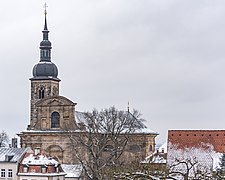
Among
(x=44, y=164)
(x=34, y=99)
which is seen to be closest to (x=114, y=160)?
(x=44, y=164)

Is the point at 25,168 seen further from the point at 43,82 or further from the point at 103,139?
the point at 43,82

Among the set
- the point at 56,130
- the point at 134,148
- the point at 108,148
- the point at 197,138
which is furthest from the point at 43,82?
the point at 197,138

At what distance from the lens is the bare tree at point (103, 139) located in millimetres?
47531

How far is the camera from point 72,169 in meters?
60.6

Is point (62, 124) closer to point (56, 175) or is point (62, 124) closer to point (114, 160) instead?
point (56, 175)

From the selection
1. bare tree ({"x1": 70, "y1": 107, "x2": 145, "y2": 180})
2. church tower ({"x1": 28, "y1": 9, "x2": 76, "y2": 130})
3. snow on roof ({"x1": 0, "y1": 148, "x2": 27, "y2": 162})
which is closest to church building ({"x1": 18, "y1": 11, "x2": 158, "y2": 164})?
church tower ({"x1": 28, "y1": 9, "x2": 76, "y2": 130})

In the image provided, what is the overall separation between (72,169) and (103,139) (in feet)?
40.5

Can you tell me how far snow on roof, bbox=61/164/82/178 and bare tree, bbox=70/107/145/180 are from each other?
1.40 meters

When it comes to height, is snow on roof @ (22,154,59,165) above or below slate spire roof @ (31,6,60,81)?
below

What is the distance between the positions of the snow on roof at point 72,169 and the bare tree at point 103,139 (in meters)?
1.40

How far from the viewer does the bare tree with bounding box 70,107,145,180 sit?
4753 cm

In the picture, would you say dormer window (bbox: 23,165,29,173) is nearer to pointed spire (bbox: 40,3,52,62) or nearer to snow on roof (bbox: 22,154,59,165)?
snow on roof (bbox: 22,154,59,165)

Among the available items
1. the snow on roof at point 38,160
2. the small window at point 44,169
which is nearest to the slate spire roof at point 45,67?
the snow on roof at point 38,160

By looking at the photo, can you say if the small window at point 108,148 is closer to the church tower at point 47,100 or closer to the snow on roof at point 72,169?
the snow on roof at point 72,169
